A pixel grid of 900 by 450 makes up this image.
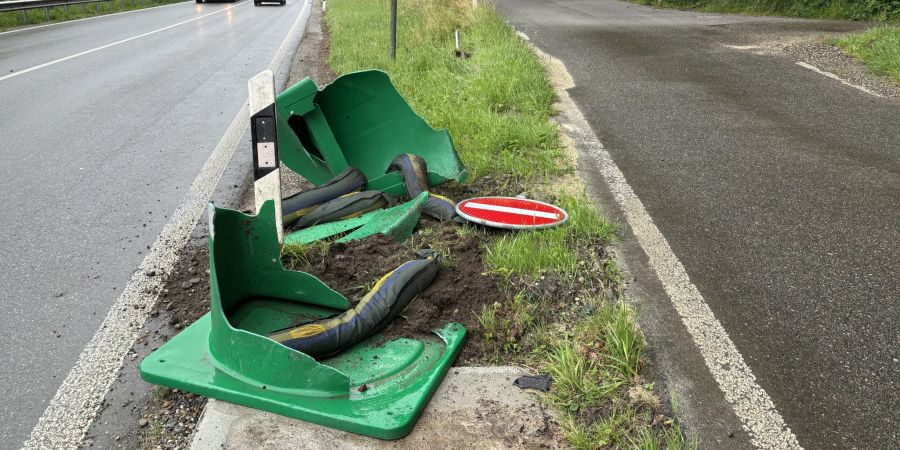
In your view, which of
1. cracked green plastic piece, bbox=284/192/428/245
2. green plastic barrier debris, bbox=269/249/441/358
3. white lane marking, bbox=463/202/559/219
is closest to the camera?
green plastic barrier debris, bbox=269/249/441/358

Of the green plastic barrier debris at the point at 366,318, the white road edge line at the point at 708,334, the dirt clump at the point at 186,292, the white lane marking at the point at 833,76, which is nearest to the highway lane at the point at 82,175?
the dirt clump at the point at 186,292

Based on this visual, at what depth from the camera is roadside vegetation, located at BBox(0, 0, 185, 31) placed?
1962 centimetres

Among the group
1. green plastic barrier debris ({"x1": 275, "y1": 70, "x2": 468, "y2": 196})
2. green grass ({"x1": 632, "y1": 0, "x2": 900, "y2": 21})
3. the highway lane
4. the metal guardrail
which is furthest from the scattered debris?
the metal guardrail

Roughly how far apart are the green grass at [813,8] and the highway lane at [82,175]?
36.9 ft

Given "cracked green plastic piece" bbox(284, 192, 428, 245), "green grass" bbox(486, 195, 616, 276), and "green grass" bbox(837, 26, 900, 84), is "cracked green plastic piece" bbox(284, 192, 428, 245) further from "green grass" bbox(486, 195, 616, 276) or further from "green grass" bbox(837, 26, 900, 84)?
"green grass" bbox(837, 26, 900, 84)

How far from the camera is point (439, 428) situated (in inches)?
99.0

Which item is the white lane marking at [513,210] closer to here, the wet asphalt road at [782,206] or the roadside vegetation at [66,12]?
the wet asphalt road at [782,206]

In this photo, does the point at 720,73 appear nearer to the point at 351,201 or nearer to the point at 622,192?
the point at 622,192

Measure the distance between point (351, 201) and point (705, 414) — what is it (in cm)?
254

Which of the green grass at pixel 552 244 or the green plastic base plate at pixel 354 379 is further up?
the green grass at pixel 552 244

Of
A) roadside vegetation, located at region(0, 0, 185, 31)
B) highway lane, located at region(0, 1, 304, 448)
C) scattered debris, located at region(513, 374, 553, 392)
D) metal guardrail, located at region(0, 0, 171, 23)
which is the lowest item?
roadside vegetation, located at region(0, 0, 185, 31)

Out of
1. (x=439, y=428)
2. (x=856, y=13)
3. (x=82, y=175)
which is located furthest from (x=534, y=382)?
(x=856, y=13)

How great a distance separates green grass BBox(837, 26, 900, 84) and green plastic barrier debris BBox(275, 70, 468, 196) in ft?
19.0

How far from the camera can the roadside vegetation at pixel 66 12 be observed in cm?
1962
